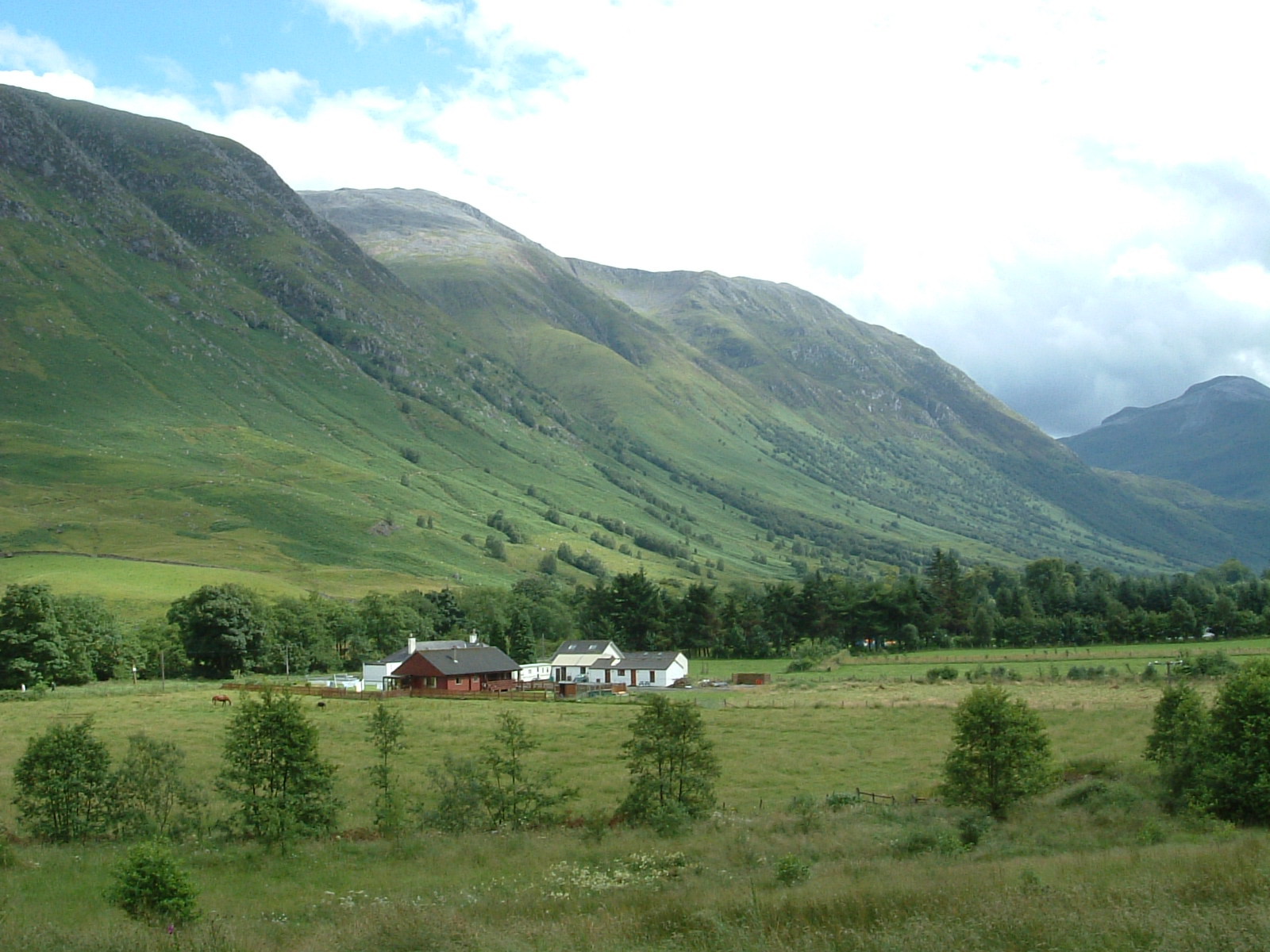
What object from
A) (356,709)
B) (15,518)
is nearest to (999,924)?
(356,709)

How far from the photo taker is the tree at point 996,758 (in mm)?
28859

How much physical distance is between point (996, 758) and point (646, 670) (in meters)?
70.2

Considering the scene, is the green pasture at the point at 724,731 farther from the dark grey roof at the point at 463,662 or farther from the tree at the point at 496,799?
the dark grey roof at the point at 463,662

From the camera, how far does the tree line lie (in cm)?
9475

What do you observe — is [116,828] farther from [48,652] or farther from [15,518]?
[15,518]

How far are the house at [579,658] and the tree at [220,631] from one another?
32156 millimetres

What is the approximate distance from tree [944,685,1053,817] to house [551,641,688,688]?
65.0 meters

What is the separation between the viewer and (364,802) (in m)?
34.0

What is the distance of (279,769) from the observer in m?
28.2

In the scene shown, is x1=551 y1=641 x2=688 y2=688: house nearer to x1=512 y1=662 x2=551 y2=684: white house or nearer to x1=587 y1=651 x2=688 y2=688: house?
x1=587 y1=651 x2=688 y2=688: house

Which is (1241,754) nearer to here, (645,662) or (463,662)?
(645,662)

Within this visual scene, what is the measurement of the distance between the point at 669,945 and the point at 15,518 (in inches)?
7396

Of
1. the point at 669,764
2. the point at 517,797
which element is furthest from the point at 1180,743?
the point at 517,797

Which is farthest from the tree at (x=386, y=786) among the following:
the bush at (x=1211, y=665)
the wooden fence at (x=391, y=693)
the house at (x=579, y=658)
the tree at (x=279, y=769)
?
the house at (x=579, y=658)
